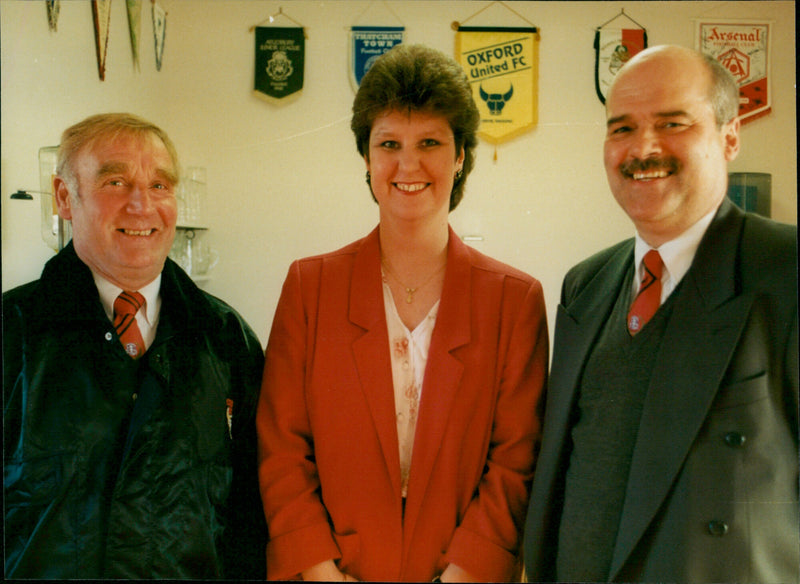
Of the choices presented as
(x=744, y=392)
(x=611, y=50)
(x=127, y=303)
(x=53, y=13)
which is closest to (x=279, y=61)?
(x=53, y=13)

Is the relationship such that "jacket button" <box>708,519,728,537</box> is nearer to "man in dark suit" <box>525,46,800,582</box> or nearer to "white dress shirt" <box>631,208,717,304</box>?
"man in dark suit" <box>525,46,800,582</box>

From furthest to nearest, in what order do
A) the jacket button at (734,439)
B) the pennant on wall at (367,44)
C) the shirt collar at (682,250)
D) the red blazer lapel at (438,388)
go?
the pennant on wall at (367,44)
the red blazer lapel at (438,388)
the shirt collar at (682,250)
the jacket button at (734,439)

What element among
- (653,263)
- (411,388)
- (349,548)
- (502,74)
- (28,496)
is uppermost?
(502,74)

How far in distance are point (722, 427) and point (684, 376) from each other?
0.41 feet

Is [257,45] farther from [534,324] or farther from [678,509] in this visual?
[678,509]

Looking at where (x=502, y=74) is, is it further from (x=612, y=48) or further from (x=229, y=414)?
(x=229, y=414)

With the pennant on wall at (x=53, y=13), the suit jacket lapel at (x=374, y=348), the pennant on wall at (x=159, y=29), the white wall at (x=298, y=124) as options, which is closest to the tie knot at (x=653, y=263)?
the white wall at (x=298, y=124)

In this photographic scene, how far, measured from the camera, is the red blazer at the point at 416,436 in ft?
4.92

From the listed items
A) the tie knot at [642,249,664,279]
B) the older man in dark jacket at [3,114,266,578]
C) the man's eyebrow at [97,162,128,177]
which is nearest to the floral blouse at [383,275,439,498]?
the older man in dark jacket at [3,114,266,578]

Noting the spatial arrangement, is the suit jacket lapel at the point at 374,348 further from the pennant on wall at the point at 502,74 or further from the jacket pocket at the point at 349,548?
the pennant on wall at the point at 502,74

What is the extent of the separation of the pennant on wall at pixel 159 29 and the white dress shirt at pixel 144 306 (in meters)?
0.57

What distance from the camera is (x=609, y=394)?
54.6 inches

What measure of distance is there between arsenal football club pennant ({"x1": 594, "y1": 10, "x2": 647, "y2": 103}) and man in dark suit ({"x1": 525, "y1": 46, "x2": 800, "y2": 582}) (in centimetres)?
7

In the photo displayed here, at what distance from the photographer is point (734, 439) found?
1.28 m
